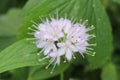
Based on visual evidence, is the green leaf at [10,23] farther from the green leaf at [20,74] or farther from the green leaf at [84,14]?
the green leaf at [84,14]

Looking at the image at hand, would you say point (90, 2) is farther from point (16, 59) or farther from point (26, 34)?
point (16, 59)

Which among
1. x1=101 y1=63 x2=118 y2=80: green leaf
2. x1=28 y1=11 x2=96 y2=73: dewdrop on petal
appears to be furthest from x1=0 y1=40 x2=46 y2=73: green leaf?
x1=101 y1=63 x2=118 y2=80: green leaf

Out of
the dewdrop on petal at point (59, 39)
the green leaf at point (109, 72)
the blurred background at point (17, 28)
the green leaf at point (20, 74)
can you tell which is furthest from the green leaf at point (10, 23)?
the dewdrop on petal at point (59, 39)

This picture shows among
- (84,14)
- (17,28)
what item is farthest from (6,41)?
(84,14)

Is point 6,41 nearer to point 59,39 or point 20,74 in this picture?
point 20,74

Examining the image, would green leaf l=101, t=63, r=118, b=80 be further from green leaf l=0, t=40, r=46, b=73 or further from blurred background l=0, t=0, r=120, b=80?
green leaf l=0, t=40, r=46, b=73
